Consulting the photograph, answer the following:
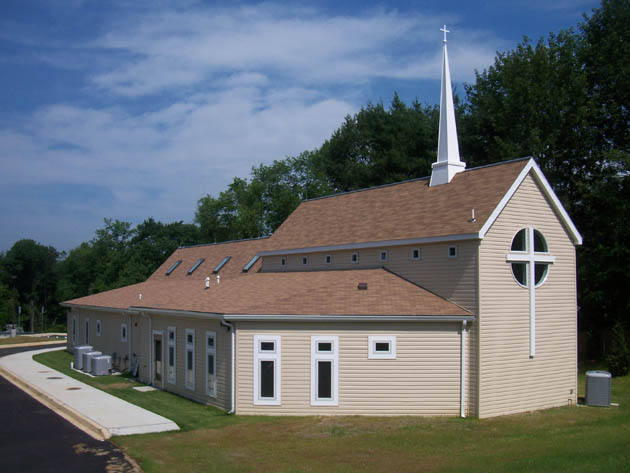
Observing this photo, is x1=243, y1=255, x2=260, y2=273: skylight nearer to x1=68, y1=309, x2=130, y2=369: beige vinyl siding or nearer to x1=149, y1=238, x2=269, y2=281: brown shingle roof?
x1=149, y1=238, x2=269, y2=281: brown shingle roof

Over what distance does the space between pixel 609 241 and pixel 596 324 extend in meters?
4.95

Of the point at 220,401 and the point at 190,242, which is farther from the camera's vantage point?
the point at 190,242

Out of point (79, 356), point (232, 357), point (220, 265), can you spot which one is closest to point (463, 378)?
point (232, 357)

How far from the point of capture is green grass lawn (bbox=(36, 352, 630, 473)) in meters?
11.7

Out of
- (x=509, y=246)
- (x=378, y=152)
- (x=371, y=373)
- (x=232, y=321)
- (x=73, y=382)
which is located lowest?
(x=73, y=382)

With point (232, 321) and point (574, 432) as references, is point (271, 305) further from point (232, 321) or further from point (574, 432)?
point (574, 432)

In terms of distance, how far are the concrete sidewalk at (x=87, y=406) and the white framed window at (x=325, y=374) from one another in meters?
3.96

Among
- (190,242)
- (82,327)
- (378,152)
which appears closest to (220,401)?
(82,327)

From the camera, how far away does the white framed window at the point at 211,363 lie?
61.3ft

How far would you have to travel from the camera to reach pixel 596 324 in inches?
1262

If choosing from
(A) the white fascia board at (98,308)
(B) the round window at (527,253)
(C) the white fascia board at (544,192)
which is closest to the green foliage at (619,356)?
(C) the white fascia board at (544,192)

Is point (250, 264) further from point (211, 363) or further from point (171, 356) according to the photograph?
point (211, 363)

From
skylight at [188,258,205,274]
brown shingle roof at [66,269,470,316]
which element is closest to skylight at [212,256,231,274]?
skylight at [188,258,205,274]

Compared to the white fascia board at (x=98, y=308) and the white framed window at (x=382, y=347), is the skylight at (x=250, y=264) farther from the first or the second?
the white framed window at (x=382, y=347)
